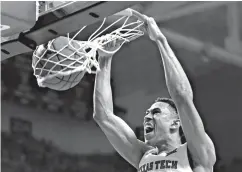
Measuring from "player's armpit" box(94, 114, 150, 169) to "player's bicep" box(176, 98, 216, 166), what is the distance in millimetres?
323

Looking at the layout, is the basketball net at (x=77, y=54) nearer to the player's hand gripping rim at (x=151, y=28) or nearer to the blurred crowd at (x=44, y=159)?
the player's hand gripping rim at (x=151, y=28)

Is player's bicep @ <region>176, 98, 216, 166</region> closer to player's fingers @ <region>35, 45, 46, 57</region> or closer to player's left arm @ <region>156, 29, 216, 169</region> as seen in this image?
player's left arm @ <region>156, 29, 216, 169</region>

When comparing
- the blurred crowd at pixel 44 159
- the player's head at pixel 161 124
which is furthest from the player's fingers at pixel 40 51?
the blurred crowd at pixel 44 159

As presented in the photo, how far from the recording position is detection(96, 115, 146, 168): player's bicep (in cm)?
253

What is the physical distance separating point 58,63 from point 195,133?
0.61 meters

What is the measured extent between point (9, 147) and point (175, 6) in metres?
1.80

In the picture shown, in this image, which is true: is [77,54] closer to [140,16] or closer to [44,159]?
[140,16]

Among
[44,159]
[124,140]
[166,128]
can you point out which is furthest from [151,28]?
[44,159]

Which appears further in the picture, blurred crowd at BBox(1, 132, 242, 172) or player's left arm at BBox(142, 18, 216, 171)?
blurred crowd at BBox(1, 132, 242, 172)

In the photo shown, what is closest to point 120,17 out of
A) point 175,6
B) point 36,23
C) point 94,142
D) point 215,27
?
point 36,23

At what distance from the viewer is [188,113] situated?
7.25ft

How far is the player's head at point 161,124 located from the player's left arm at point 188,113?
6.9 inches

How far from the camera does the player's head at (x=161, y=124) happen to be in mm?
2422

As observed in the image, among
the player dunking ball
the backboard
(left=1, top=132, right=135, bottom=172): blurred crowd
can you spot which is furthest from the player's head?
(left=1, top=132, right=135, bottom=172): blurred crowd
